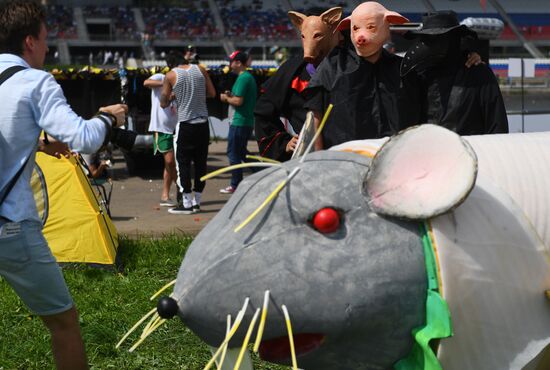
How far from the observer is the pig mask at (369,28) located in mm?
3699

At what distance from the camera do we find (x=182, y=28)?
54000mm

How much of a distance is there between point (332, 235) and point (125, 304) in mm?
3370

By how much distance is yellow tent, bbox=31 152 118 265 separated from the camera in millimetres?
6449

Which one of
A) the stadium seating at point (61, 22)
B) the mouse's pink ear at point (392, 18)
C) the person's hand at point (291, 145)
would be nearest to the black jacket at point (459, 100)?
the mouse's pink ear at point (392, 18)

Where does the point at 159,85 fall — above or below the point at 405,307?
below

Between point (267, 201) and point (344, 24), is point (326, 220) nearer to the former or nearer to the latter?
point (267, 201)

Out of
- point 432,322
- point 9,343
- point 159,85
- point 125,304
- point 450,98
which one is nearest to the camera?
point 432,322

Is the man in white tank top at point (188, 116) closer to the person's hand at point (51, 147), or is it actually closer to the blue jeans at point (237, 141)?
the blue jeans at point (237, 141)

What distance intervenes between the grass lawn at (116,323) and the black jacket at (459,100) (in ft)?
5.72

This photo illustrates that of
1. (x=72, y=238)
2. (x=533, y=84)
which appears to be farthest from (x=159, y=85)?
(x=533, y=84)

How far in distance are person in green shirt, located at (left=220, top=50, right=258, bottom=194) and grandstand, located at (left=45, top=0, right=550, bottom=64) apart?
35.4 meters

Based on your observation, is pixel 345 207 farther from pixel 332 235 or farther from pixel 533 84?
pixel 533 84

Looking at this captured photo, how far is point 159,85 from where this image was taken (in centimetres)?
1002

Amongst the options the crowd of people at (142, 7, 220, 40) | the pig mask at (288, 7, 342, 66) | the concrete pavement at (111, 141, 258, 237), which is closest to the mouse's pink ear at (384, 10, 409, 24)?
the pig mask at (288, 7, 342, 66)
